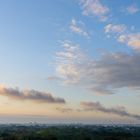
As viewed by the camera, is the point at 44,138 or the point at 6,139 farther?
the point at 44,138

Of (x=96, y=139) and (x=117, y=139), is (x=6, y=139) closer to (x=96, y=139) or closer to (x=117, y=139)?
(x=96, y=139)

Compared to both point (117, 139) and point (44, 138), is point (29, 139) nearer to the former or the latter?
point (44, 138)

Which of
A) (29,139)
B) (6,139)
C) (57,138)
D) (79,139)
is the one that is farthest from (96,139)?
(6,139)

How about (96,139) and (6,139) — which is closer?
(6,139)

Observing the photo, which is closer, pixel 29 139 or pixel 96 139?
pixel 29 139

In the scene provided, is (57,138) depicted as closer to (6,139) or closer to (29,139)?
(29,139)

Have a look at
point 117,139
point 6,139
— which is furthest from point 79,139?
point 6,139

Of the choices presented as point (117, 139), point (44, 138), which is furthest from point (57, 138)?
point (117, 139)
